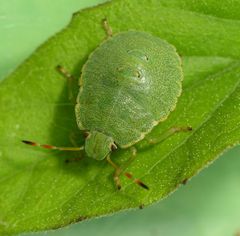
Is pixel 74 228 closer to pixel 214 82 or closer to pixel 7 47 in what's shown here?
pixel 7 47

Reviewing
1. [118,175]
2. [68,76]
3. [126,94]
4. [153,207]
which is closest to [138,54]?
[126,94]

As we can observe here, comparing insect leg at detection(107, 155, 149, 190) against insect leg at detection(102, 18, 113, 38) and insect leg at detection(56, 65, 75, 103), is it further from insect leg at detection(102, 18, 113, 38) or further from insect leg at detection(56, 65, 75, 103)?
insect leg at detection(102, 18, 113, 38)

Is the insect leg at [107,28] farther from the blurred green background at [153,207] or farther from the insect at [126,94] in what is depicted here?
the blurred green background at [153,207]

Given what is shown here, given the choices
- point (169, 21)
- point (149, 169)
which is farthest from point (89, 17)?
point (149, 169)

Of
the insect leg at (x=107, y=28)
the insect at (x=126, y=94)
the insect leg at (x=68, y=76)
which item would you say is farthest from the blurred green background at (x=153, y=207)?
the insect at (x=126, y=94)

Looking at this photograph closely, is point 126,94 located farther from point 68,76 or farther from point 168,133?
point 68,76

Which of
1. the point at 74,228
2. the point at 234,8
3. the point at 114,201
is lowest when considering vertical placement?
the point at 74,228
